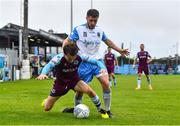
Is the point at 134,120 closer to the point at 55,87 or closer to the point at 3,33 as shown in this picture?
the point at 55,87

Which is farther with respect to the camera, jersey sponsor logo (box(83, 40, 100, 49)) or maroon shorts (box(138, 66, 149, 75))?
maroon shorts (box(138, 66, 149, 75))

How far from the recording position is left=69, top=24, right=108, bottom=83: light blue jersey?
12555mm

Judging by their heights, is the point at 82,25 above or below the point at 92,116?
above

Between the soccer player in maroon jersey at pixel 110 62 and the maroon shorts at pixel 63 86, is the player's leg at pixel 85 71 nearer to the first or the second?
the maroon shorts at pixel 63 86

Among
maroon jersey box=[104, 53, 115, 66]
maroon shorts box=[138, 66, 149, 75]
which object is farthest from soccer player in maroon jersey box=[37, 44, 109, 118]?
maroon jersey box=[104, 53, 115, 66]

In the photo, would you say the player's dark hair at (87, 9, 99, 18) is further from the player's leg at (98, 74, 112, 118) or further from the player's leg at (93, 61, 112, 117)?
the player's leg at (98, 74, 112, 118)

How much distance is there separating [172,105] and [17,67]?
32.8m

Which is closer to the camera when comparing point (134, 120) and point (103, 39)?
point (134, 120)

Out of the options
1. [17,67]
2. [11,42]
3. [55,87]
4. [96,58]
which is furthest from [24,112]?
[11,42]

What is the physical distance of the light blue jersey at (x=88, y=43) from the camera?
12555 mm

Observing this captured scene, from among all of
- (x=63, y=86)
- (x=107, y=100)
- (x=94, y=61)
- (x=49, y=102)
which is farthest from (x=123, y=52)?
(x=49, y=102)

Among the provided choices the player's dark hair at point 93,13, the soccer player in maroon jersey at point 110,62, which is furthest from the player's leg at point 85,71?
the soccer player in maroon jersey at point 110,62

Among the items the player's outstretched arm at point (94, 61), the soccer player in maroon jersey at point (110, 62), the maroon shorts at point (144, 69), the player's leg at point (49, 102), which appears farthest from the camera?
the soccer player in maroon jersey at point (110, 62)

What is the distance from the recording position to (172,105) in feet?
52.0
